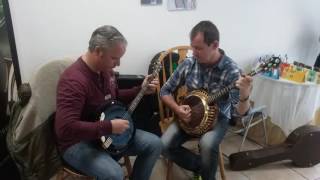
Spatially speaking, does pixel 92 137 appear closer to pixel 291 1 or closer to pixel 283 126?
pixel 283 126

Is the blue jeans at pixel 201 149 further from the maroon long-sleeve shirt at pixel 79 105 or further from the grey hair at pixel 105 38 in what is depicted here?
the grey hair at pixel 105 38

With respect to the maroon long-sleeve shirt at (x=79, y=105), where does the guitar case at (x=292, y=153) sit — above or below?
below

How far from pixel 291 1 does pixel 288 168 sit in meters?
1.66

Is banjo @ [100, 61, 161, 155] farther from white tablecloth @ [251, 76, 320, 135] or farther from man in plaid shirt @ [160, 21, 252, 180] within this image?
white tablecloth @ [251, 76, 320, 135]

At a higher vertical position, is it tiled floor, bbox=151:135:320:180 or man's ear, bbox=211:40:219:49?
man's ear, bbox=211:40:219:49

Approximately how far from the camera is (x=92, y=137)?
1.38 meters

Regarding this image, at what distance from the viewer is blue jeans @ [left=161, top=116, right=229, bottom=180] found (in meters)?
A: 1.78

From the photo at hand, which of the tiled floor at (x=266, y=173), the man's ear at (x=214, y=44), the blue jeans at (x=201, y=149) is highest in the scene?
the man's ear at (x=214, y=44)

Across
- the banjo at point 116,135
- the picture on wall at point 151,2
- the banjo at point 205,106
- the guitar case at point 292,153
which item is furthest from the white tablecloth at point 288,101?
the banjo at point 116,135

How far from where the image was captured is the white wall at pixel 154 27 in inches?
77.9

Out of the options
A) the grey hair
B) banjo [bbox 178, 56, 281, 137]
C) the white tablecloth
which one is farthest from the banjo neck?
the white tablecloth

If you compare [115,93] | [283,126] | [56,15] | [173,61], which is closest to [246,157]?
[283,126]

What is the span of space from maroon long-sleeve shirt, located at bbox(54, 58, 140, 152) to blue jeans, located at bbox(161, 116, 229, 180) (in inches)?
21.6

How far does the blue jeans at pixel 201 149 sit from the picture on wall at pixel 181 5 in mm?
959
